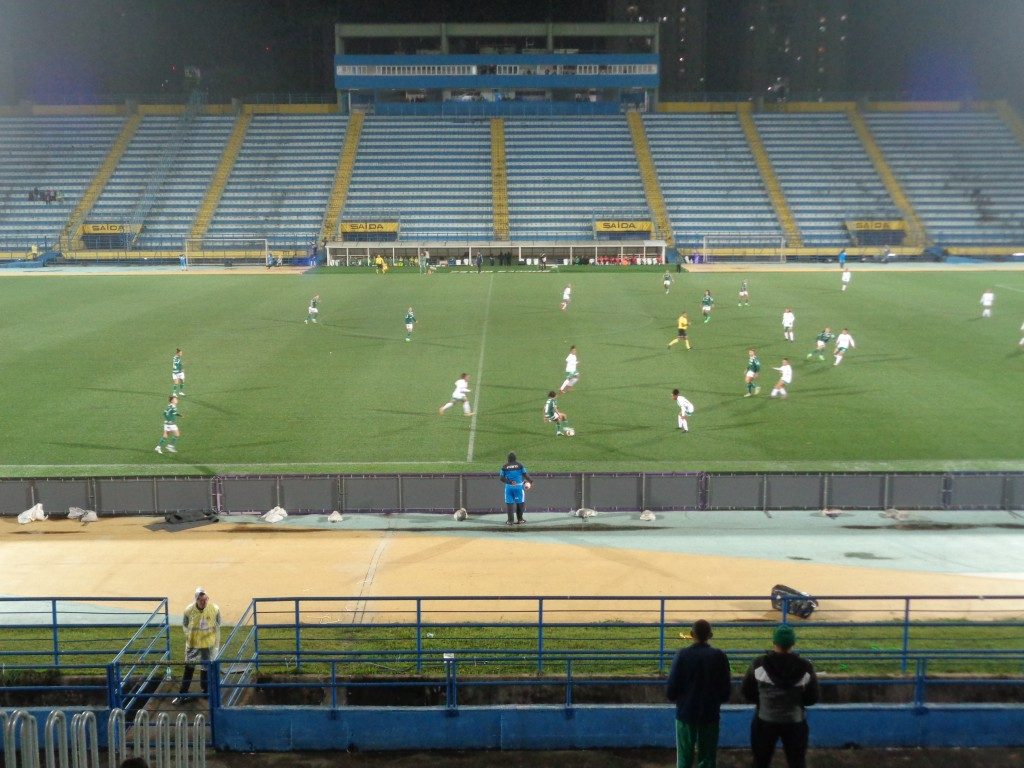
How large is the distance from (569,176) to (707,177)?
11.9 m

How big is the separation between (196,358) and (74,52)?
64.3 m

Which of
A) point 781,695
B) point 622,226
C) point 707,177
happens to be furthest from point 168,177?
point 781,695

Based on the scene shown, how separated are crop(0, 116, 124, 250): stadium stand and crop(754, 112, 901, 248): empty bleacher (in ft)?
196

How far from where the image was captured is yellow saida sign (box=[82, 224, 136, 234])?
75.4 m

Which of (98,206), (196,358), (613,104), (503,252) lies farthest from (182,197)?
(196,358)

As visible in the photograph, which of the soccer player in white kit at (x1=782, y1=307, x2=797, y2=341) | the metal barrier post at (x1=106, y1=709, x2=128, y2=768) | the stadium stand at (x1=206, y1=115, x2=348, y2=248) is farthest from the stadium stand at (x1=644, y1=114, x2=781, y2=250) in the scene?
the metal barrier post at (x1=106, y1=709, x2=128, y2=768)

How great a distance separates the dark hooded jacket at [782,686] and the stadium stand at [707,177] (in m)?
67.7

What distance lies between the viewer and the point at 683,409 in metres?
25.8

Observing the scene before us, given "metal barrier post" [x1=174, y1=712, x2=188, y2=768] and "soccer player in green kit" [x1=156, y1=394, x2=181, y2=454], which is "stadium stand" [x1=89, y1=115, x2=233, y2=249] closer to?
"soccer player in green kit" [x1=156, y1=394, x2=181, y2=454]

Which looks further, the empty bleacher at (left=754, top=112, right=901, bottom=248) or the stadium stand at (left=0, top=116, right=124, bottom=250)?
the empty bleacher at (left=754, top=112, right=901, bottom=248)

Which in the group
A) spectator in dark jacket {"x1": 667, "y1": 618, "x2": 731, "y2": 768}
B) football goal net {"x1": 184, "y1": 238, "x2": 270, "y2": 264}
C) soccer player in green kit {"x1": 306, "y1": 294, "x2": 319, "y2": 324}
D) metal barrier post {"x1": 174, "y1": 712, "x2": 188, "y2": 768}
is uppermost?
football goal net {"x1": 184, "y1": 238, "x2": 270, "y2": 264}

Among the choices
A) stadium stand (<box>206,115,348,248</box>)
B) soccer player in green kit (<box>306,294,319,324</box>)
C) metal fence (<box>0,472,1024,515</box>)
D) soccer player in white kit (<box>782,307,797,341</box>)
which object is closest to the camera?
metal fence (<box>0,472,1024,515</box>)

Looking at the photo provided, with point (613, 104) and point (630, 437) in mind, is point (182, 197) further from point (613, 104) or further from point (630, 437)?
point (630, 437)

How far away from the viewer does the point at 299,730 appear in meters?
10.8
